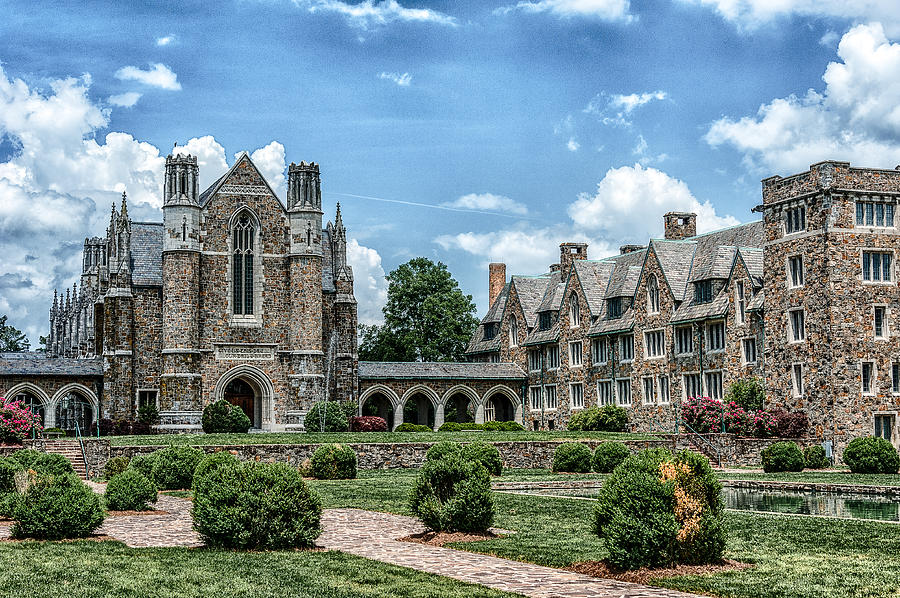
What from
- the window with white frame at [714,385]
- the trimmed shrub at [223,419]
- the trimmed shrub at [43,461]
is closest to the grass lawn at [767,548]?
the trimmed shrub at [43,461]

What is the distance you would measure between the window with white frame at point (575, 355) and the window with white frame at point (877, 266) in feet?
72.4

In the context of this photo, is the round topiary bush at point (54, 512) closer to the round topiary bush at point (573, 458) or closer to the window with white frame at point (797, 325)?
the round topiary bush at point (573, 458)

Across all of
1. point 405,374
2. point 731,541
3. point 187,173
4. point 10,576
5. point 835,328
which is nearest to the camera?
point 10,576

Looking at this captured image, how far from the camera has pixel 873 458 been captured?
3766 cm

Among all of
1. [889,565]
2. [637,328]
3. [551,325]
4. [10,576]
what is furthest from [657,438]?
[10,576]

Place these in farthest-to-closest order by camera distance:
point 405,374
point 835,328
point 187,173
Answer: point 405,374, point 187,173, point 835,328

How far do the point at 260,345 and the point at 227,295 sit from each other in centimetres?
338

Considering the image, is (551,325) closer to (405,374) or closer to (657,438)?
(405,374)

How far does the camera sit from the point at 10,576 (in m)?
14.7

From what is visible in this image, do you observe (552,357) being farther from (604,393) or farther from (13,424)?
(13,424)

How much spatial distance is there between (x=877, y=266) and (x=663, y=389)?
14267mm

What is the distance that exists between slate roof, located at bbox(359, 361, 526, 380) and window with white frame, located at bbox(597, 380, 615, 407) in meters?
8.57

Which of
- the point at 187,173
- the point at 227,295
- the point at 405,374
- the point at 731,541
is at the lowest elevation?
the point at 731,541

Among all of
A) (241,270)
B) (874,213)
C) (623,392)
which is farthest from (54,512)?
(623,392)
